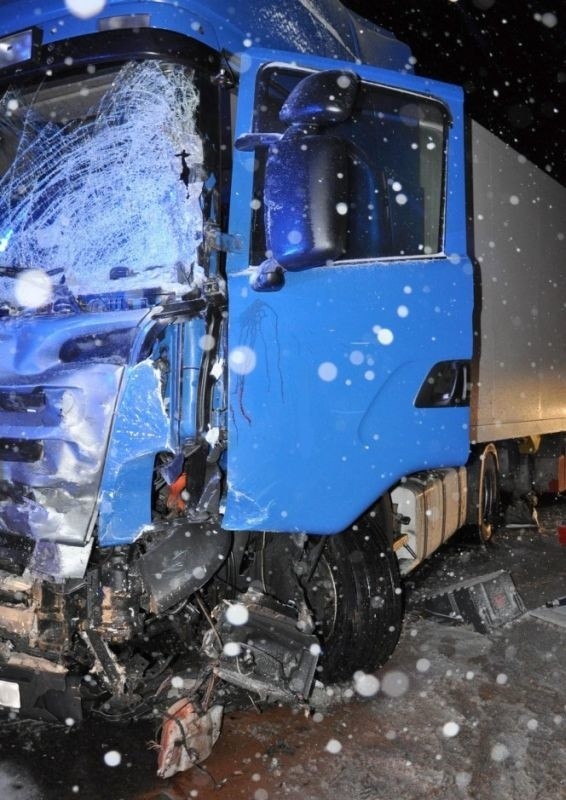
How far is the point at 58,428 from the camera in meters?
2.14

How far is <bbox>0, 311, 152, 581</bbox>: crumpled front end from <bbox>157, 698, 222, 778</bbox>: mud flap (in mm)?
764

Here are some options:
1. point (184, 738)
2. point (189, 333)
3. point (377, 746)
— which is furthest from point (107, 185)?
point (377, 746)

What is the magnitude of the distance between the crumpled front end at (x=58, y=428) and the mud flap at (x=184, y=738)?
0.76m

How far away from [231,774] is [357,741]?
0.61 metres

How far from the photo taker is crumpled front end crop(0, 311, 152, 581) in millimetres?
2143

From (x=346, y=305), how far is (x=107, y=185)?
113cm

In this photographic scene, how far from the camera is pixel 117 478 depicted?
7.22 feet

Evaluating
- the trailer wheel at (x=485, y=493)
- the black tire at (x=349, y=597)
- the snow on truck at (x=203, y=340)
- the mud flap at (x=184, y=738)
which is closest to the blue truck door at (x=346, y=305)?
the snow on truck at (x=203, y=340)

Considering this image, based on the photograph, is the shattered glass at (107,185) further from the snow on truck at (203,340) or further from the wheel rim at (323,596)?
the wheel rim at (323,596)

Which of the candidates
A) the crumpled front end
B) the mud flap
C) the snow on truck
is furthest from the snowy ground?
the crumpled front end

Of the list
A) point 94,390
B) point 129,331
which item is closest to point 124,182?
point 129,331

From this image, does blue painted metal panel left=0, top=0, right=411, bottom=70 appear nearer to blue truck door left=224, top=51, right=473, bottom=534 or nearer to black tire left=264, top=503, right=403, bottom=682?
blue truck door left=224, top=51, right=473, bottom=534

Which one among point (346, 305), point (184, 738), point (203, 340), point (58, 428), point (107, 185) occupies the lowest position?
point (184, 738)

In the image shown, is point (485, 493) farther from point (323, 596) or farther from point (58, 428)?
point (58, 428)
